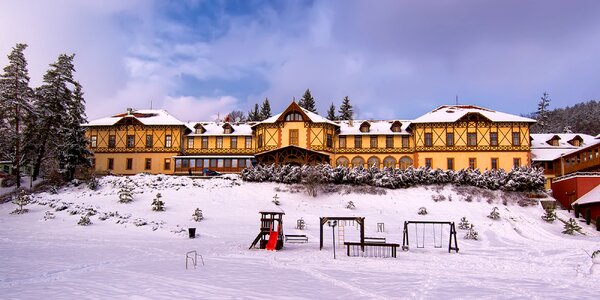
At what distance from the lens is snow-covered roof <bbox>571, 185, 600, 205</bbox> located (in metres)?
32.7

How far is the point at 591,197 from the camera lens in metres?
33.5

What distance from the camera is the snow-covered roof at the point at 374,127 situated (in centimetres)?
5344

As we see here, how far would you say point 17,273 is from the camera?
45.0ft

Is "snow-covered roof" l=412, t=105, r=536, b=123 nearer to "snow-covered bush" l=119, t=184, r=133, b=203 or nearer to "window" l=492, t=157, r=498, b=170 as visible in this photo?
"window" l=492, t=157, r=498, b=170

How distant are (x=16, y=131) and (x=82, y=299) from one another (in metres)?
36.6

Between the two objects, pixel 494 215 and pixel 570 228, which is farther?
pixel 494 215

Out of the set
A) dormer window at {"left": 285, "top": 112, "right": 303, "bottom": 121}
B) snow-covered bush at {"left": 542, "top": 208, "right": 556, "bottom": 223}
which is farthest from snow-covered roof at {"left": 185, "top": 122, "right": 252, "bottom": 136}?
snow-covered bush at {"left": 542, "top": 208, "right": 556, "bottom": 223}

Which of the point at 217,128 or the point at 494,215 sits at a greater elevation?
the point at 217,128

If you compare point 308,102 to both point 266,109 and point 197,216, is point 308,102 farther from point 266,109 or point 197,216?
point 197,216

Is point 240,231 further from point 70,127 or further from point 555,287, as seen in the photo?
point 70,127

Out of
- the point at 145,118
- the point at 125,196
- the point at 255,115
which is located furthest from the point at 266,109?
the point at 125,196

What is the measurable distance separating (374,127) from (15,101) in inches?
1462

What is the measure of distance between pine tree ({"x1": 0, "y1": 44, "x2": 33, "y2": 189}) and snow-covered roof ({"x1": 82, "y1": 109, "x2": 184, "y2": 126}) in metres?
13.3

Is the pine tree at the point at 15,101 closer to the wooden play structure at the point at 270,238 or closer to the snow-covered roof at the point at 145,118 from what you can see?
the snow-covered roof at the point at 145,118
